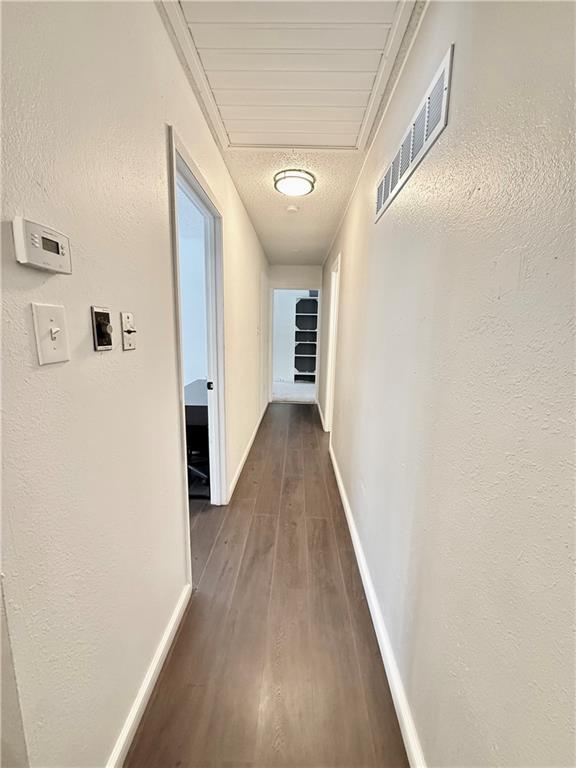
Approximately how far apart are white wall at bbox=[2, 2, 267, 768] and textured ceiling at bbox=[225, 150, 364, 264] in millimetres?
873

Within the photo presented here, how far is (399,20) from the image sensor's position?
1.08 m

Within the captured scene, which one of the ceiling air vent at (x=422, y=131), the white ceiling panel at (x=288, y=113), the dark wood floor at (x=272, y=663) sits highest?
the white ceiling panel at (x=288, y=113)

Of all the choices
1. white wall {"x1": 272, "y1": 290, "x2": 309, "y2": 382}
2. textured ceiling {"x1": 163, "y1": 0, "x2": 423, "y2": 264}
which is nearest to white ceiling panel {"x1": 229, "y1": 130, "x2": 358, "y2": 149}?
textured ceiling {"x1": 163, "y1": 0, "x2": 423, "y2": 264}

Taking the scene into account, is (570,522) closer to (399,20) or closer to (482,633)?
(482,633)

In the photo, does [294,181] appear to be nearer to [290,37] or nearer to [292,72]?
[292,72]

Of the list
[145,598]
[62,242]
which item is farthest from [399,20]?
[145,598]

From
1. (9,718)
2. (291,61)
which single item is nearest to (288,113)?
(291,61)

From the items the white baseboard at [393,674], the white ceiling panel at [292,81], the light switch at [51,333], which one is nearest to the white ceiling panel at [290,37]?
the white ceiling panel at [292,81]

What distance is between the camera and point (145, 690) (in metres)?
1.12

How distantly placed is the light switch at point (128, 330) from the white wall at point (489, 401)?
0.93m

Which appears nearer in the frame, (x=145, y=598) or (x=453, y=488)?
(x=453, y=488)

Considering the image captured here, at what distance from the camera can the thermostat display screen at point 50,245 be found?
62 centimetres

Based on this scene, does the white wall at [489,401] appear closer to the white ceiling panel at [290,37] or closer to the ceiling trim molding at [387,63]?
the ceiling trim molding at [387,63]

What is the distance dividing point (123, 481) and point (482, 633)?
0.98m
